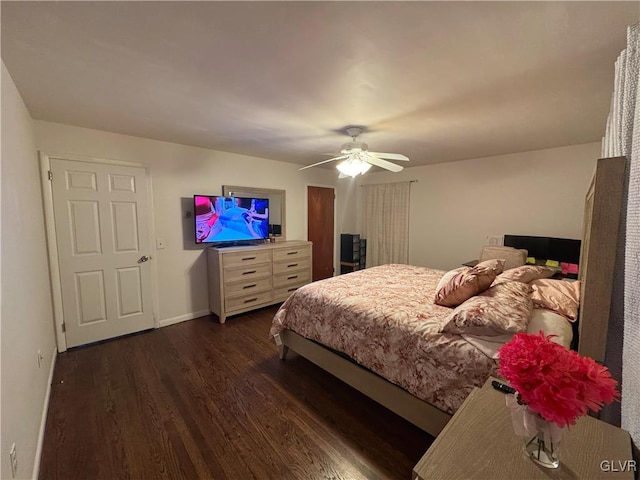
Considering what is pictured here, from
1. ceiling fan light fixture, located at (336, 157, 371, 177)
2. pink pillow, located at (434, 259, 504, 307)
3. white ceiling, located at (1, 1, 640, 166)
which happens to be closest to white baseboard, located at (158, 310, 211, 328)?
white ceiling, located at (1, 1, 640, 166)

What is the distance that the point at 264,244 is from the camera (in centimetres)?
394

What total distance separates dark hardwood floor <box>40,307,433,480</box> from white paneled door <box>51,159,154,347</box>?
15.8 inches

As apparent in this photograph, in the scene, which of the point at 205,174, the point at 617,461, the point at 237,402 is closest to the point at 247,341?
the point at 237,402

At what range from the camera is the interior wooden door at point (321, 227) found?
4.86 metres

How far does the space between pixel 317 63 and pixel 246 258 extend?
2.55 metres

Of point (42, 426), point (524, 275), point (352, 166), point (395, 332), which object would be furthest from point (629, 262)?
point (42, 426)

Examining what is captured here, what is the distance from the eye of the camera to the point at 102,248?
111 inches

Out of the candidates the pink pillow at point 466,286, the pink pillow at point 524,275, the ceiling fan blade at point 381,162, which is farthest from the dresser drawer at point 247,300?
the pink pillow at point 524,275

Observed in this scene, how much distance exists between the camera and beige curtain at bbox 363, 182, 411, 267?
4832 millimetres

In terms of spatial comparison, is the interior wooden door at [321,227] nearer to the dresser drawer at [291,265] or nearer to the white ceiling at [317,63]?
the dresser drawer at [291,265]

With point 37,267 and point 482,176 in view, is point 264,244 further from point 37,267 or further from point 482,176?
point 482,176

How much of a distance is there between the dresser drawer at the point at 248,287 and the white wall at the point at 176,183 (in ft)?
1.53

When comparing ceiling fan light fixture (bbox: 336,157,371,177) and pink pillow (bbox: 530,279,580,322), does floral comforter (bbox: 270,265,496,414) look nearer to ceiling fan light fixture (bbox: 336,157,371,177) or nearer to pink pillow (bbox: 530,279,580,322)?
pink pillow (bbox: 530,279,580,322)

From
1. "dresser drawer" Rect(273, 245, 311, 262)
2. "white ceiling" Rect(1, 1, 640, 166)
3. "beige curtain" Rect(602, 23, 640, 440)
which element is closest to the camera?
"beige curtain" Rect(602, 23, 640, 440)
